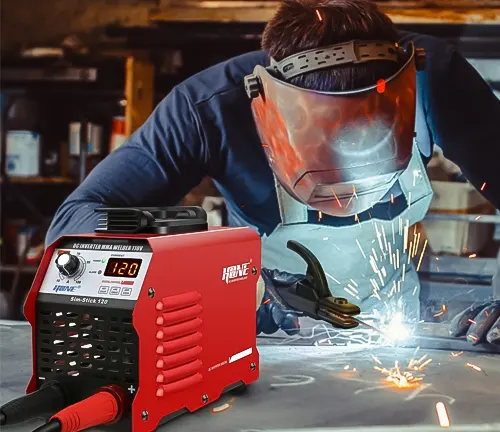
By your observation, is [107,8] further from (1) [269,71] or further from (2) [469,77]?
(2) [469,77]

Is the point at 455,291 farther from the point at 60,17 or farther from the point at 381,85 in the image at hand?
the point at 60,17

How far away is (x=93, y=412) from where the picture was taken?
109cm

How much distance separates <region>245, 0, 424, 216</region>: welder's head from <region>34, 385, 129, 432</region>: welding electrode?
1049 millimetres

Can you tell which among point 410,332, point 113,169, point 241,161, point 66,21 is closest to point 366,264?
point 410,332

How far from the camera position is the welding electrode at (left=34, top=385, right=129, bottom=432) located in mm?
1061

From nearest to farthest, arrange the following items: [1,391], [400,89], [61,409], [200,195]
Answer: [61,409]
[1,391]
[400,89]
[200,195]

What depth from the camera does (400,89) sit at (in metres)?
1.96

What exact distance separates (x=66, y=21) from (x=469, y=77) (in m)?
1.33

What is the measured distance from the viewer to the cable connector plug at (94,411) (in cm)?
107

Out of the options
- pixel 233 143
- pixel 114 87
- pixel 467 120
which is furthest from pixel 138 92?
pixel 467 120

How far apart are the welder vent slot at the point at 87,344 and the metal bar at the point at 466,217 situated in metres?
1.20

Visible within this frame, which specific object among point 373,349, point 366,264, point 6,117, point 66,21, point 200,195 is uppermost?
point 66,21

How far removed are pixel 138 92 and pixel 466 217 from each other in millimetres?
1117

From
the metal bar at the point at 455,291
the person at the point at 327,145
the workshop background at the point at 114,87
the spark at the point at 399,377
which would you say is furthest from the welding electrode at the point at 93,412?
the metal bar at the point at 455,291
